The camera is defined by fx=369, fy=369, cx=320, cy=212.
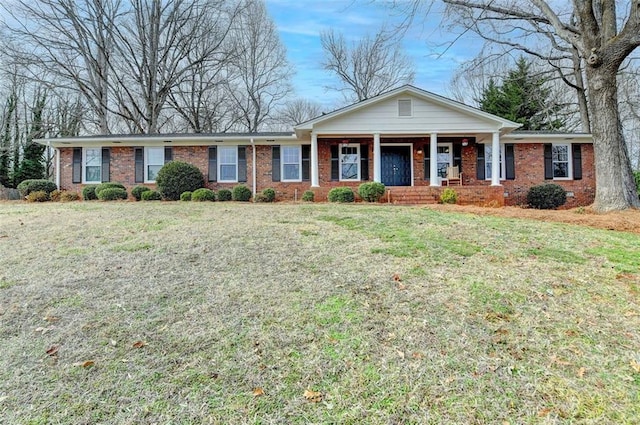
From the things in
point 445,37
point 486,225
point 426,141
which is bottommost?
point 486,225

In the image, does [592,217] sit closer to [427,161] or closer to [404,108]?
[404,108]

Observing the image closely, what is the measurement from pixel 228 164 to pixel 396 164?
24.1 ft

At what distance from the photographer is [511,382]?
7.93 feet

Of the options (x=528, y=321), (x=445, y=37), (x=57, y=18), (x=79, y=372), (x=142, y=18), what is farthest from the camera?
(x=142, y=18)

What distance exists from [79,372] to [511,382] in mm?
2982

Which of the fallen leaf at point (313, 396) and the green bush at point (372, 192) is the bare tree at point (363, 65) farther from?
the fallen leaf at point (313, 396)

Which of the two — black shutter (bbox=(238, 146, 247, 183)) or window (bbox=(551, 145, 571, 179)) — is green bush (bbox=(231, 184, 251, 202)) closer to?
black shutter (bbox=(238, 146, 247, 183))

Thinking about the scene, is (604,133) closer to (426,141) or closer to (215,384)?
(426,141)

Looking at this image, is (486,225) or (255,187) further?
(255,187)

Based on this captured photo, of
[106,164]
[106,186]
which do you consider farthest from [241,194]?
[106,164]

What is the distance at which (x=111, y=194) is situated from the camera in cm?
1395

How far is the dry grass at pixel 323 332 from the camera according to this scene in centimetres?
228

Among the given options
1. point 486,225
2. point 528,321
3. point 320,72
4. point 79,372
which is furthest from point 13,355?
point 320,72

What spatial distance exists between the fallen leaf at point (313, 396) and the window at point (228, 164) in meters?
14.2
